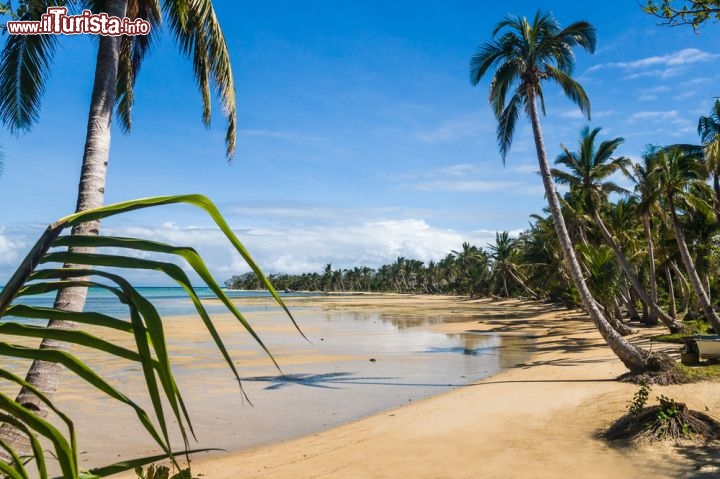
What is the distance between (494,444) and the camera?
7.02 meters

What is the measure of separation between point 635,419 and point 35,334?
7594mm

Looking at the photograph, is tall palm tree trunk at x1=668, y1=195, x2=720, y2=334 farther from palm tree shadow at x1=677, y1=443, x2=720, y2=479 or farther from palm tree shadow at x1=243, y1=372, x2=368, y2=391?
palm tree shadow at x1=677, y1=443, x2=720, y2=479

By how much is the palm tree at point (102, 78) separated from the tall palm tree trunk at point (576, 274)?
887 centimetres

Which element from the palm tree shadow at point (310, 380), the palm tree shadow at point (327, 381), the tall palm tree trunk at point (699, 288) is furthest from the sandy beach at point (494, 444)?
the tall palm tree trunk at point (699, 288)

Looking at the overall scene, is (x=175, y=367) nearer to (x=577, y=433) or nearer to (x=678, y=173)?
(x=577, y=433)

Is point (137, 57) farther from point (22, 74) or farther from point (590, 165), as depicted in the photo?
point (590, 165)

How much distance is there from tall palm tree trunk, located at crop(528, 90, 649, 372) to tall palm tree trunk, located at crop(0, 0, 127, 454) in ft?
34.7

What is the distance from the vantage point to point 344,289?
163250 mm

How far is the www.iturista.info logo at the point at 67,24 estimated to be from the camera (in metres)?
5.02

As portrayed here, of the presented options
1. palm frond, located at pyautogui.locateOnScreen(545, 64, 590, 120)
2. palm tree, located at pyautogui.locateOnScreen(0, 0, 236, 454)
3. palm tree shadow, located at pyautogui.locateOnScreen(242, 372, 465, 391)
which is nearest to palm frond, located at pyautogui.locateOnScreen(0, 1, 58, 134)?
palm tree, located at pyautogui.locateOnScreen(0, 0, 236, 454)

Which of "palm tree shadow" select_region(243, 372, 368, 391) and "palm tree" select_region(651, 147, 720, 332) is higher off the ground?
"palm tree" select_region(651, 147, 720, 332)

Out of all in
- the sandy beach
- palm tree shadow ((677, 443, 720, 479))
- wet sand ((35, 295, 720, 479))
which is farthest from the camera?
wet sand ((35, 295, 720, 479))

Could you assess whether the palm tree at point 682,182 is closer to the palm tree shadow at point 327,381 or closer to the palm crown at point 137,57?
the palm tree shadow at point 327,381

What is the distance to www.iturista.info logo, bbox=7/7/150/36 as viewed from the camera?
5.02 m
